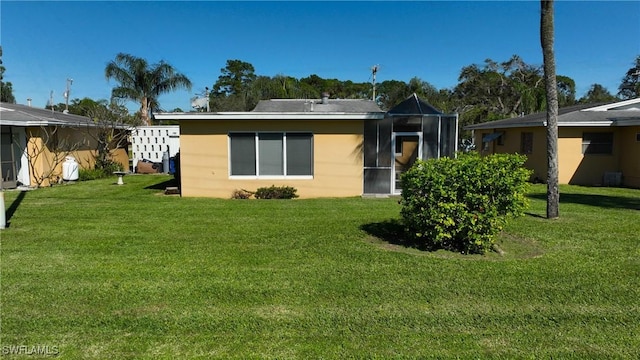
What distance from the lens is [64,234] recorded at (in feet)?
24.8

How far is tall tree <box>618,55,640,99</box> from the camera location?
1617 inches

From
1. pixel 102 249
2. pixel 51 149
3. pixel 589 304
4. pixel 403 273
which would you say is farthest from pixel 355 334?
pixel 51 149

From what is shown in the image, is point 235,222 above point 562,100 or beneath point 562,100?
beneath

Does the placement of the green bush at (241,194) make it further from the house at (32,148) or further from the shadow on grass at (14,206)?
the house at (32,148)

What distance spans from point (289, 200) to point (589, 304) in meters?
8.79

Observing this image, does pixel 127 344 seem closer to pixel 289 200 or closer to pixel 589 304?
pixel 589 304

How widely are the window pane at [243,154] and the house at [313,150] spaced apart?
0.01 m

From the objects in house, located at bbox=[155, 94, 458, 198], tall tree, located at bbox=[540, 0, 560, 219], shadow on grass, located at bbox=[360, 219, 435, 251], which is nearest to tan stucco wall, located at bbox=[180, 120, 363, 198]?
house, located at bbox=[155, 94, 458, 198]

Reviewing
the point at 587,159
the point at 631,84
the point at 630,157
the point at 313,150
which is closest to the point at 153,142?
the point at 313,150

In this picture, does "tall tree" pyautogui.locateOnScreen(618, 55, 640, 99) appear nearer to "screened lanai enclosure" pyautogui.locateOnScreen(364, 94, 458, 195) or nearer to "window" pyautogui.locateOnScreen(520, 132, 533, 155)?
"window" pyautogui.locateOnScreen(520, 132, 533, 155)

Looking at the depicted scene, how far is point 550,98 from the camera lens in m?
9.58

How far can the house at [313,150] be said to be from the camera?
12914 mm

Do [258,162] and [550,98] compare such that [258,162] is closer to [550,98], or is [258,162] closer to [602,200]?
[550,98]

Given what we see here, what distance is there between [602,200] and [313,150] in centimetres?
894
